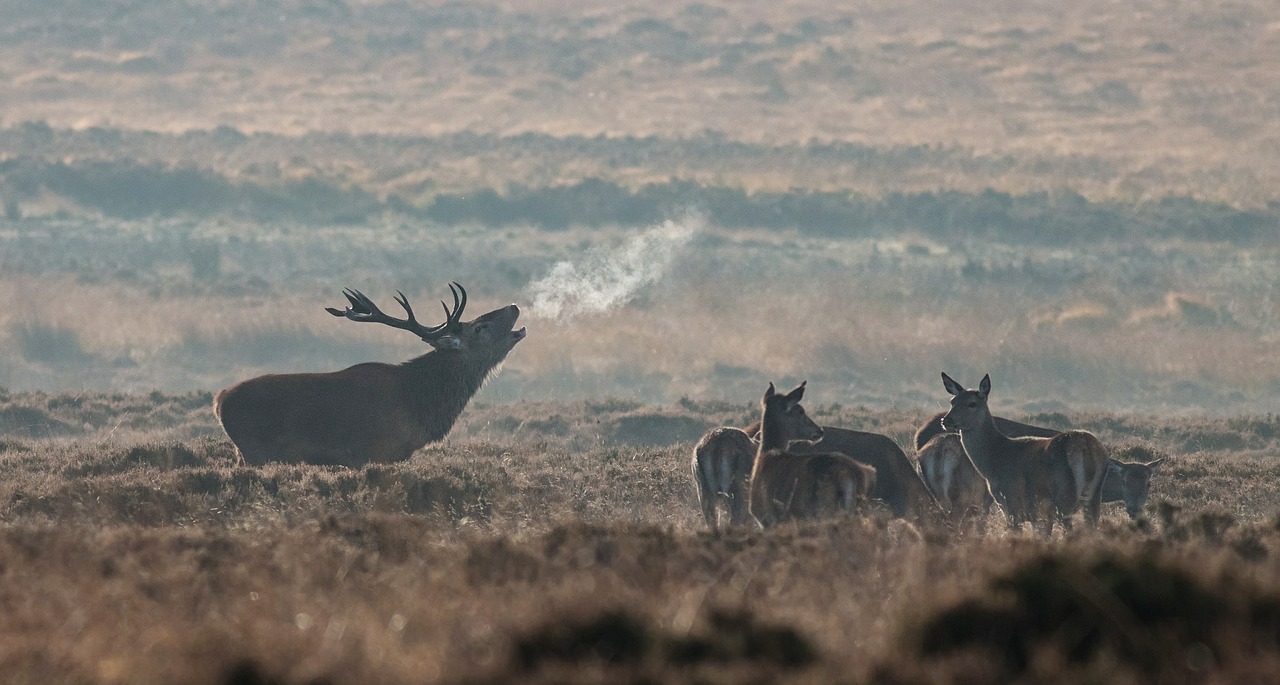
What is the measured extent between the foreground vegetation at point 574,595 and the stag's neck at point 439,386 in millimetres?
3145

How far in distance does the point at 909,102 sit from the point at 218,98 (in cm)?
2980

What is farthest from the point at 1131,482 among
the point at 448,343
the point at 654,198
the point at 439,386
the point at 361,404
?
the point at 654,198

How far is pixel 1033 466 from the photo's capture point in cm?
1420

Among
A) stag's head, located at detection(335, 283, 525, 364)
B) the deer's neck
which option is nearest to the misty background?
stag's head, located at detection(335, 283, 525, 364)

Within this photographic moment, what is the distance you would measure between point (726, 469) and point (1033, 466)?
2.64 m

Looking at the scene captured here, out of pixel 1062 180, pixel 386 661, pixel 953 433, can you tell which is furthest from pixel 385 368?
pixel 1062 180

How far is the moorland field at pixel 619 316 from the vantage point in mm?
6898

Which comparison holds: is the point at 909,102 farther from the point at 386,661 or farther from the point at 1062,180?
the point at 386,661

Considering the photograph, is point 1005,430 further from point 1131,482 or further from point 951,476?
point 951,476

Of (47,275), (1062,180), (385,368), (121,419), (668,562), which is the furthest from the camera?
(1062,180)

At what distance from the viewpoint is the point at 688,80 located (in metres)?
74.0

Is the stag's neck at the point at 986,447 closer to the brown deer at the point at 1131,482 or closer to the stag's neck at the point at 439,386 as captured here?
the brown deer at the point at 1131,482

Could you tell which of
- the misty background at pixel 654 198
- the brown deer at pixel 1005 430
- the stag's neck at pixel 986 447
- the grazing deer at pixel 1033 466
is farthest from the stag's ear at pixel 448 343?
the misty background at pixel 654 198

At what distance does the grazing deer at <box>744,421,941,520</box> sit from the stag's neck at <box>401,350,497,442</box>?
4017 millimetres
